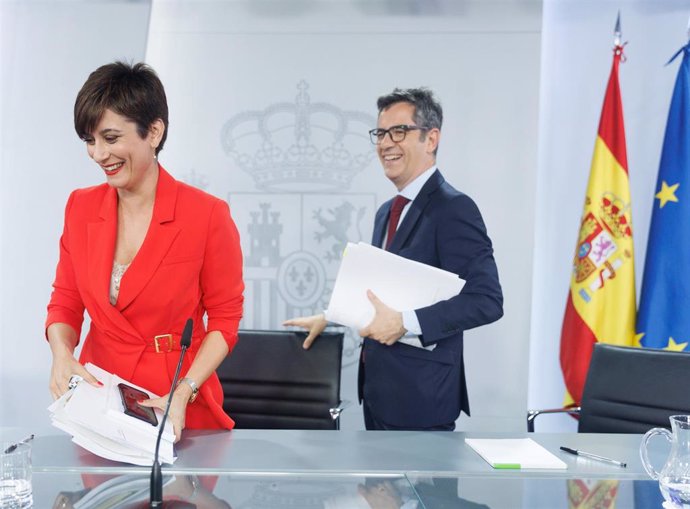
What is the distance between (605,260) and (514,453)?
1808mm

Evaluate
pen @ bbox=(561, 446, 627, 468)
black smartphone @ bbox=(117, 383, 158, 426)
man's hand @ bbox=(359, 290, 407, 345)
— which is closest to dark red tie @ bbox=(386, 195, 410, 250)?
man's hand @ bbox=(359, 290, 407, 345)

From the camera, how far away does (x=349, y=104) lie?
10.9 feet

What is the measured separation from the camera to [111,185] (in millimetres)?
1675

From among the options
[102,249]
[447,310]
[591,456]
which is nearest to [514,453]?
[591,456]

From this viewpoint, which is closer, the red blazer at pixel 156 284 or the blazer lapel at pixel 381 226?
the red blazer at pixel 156 284

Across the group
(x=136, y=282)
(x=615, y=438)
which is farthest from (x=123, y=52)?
(x=615, y=438)

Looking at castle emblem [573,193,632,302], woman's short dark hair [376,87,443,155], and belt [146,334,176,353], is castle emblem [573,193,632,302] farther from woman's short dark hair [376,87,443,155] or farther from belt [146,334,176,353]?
belt [146,334,176,353]

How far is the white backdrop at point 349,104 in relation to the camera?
330cm

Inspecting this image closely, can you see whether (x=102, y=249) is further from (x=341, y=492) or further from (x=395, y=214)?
(x=395, y=214)

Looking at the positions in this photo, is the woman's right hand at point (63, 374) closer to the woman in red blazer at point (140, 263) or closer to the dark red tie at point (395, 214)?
the woman in red blazer at point (140, 263)

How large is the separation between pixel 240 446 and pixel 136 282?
48 cm

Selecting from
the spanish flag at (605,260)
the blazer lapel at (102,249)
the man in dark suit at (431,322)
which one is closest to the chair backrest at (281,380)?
the man in dark suit at (431,322)

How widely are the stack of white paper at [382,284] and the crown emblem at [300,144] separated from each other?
137cm

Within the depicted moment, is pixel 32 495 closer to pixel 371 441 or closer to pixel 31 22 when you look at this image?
pixel 371 441
